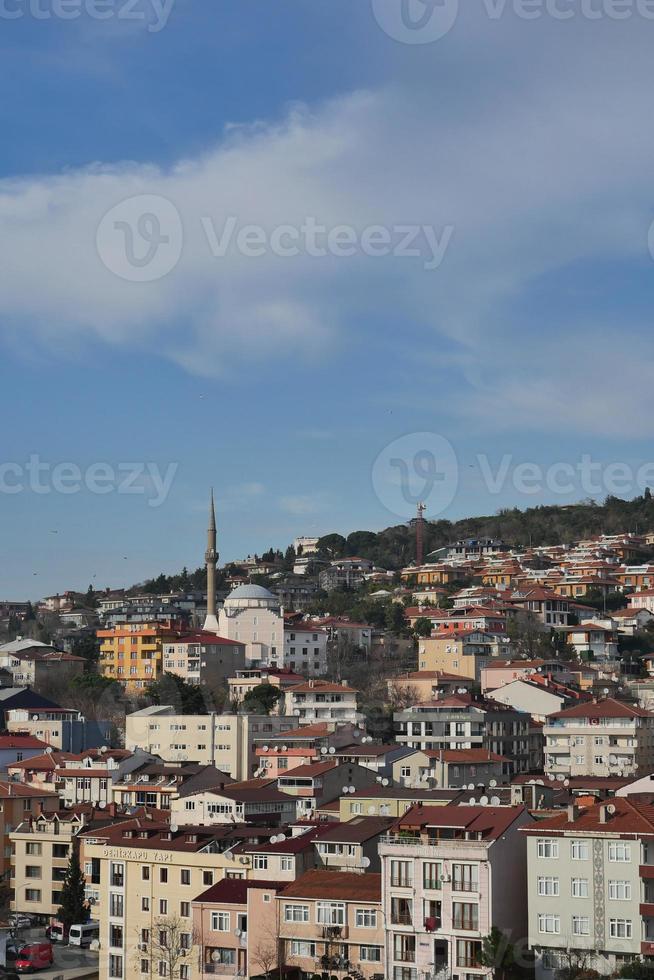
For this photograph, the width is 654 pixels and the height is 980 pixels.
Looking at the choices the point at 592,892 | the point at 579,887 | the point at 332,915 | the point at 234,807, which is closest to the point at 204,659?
the point at 234,807

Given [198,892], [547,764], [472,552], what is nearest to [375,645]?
[547,764]

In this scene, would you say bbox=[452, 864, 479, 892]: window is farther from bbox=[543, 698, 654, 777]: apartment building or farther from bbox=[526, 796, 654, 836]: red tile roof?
bbox=[543, 698, 654, 777]: apartment building

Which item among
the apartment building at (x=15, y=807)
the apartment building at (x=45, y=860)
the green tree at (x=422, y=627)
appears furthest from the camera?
the green tree at (x=422, y=627)

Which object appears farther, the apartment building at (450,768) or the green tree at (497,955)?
the apartment building at (450,768)

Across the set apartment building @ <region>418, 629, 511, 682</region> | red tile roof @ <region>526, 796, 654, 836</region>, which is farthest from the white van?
apartment building @ <region>418, 629, 511, 682</region>

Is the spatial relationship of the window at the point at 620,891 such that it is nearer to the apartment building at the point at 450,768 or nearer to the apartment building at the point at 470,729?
the apartment building at the point at 450,768

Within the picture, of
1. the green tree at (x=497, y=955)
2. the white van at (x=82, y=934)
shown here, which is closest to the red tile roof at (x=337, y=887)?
the green tree at (x=497, y=955)

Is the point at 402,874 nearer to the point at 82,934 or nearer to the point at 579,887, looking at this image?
the point at 579,887

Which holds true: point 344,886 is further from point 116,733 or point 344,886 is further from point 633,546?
point 633,546
